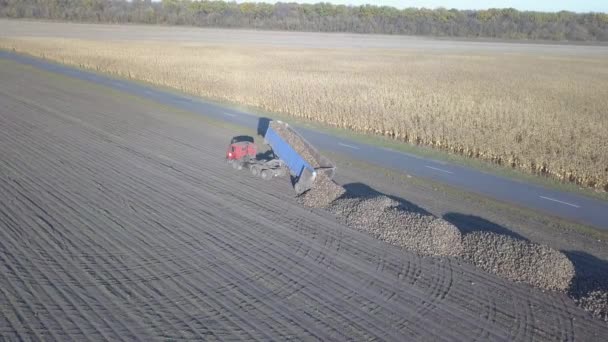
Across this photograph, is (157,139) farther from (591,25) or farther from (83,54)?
(591,25)

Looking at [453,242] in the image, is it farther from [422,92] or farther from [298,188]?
[422,92]

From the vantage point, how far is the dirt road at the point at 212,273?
8.90m

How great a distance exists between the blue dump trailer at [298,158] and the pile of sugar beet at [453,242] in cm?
37

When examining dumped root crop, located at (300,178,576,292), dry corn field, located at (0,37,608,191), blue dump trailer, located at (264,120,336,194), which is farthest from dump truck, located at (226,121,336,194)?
dry corn field, located at (0,37,608,191)

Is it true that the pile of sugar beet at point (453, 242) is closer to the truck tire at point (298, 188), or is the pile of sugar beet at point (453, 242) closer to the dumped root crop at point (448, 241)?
the dumped root crop at point (448, 241)

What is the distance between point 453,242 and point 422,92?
2415 cm

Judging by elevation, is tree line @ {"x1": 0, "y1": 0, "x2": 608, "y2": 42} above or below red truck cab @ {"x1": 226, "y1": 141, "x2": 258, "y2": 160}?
above

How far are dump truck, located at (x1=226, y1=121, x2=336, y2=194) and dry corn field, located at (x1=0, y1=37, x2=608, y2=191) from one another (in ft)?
26.0

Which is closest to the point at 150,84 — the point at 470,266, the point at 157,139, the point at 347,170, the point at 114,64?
the point at 114,64

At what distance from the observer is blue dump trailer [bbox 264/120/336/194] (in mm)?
15141

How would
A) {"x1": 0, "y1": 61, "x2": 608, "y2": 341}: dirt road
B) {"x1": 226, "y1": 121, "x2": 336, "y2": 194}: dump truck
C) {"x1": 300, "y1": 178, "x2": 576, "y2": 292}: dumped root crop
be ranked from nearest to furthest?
{"x1": 0, "y1": 61, "x2": 608, "y2": 341}: dirt road → {"x1": 300, "y1": 178, "x2": 576, "y2": 292}: dumped root crop → {"x1": 226, "y1": 121, "x2": 336, "y2": 194}: dump truck

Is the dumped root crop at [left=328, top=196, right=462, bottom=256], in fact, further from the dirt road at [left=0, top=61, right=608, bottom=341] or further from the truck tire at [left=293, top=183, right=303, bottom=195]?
the truck tire at [left=293, top=183, right=303, bottom=195]

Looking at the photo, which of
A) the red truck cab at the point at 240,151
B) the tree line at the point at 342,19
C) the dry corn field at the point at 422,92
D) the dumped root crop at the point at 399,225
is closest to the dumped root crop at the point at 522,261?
the dumped root crop at the point at 399,225

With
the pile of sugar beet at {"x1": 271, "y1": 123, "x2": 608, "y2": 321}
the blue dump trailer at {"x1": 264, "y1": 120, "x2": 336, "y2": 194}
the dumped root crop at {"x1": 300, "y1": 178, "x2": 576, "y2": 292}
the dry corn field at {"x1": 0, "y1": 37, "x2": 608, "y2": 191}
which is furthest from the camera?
the dry corn field at {"x1": 0, "y1": 37, "x2": 608, "y2": 191}
